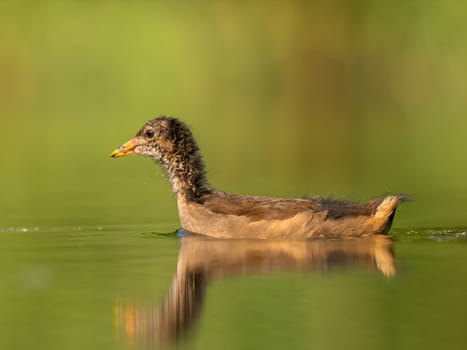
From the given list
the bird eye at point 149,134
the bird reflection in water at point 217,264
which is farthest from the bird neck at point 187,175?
the bird reflection in water at point 217,264

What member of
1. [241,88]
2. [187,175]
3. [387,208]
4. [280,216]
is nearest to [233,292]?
[280,216]

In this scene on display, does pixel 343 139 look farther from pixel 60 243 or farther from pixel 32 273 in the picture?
pixel 32 273

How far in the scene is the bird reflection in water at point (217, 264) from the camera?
321 inches

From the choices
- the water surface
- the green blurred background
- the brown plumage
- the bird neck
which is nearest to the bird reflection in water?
the water surface

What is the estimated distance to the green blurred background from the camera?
1956 cm

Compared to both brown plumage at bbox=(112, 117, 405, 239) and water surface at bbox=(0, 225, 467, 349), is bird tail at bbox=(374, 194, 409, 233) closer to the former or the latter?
brown plumage at bbox=(112, 117, 405, 239)

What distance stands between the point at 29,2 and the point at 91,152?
12.0 metres

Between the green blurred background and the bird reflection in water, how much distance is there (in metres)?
5.66

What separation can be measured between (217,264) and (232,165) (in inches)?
359

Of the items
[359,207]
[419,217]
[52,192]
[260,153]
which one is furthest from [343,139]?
[359,207]

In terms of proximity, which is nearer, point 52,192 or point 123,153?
point 123,153

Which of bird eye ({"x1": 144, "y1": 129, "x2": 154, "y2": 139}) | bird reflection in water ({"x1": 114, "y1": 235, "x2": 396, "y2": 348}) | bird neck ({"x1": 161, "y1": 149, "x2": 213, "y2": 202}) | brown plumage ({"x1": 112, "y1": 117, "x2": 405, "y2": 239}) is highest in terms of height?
bird eye ({"x1": 144, "y1": 129, "x2": 154, "y2": 139})

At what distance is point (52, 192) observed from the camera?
16281 mm

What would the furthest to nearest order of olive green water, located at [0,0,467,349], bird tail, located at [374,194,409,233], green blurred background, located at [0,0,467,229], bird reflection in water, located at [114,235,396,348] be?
green blurred background, located at [0,0,467,229], bird tail, located at [374,194,409,233], olive green water, located at [0,0,467,349], bird reflection in water, located at [114,235,396,348]
